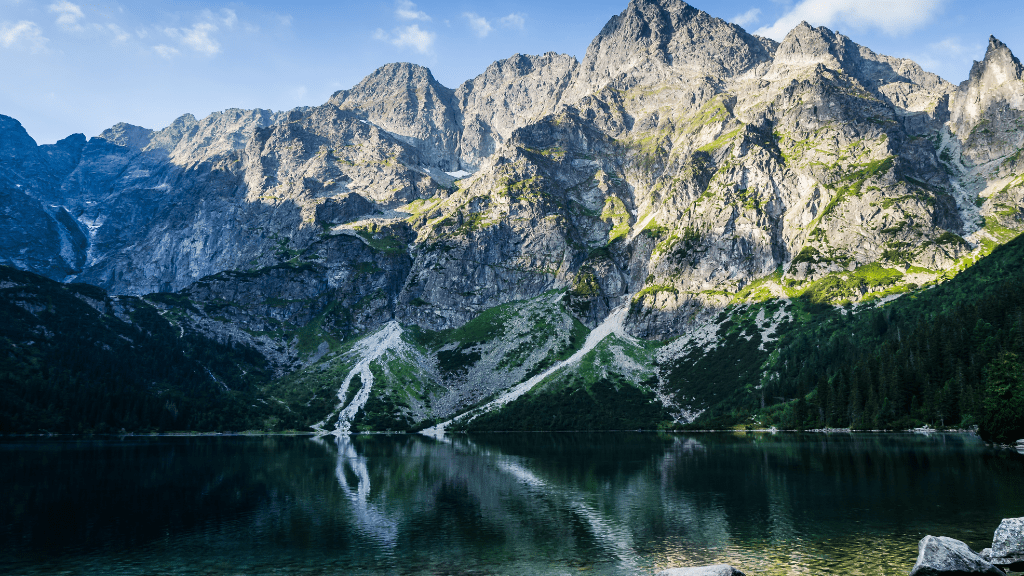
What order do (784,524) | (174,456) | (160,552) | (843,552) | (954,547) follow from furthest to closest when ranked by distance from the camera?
(174,456) < (784,524) < (160,552) < (843,552) < (954,547)

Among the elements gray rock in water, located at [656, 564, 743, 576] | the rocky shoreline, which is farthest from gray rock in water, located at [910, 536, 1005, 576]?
gray rock in water, located at [656, 564, 743, 576]

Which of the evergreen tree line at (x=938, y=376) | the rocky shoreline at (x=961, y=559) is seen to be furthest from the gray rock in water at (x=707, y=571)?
the evergreen tree line at (x=938, y=376)

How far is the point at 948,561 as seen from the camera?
112 ft

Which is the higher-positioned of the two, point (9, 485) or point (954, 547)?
point (954, 547)

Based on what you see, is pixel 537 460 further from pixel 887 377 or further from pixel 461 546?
pixel 887 377

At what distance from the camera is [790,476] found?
81.1 metres

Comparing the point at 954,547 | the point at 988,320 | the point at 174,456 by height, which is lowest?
the point at 174,456

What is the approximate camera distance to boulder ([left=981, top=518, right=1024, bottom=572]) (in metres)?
35.8

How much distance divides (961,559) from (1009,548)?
5319 millimetres

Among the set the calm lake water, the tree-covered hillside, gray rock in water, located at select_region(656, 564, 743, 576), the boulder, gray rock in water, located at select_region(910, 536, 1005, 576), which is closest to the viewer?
gray rock in water, located at select_region(656, 564, 743, 576)

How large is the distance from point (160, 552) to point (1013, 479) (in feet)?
285

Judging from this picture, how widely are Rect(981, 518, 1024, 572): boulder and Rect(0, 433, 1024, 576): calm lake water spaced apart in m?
4.94

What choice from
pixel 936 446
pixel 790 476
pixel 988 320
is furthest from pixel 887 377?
pixel 790 476

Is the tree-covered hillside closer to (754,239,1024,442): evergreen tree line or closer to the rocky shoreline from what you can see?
(754,239,1024,442): evergreen tree line
